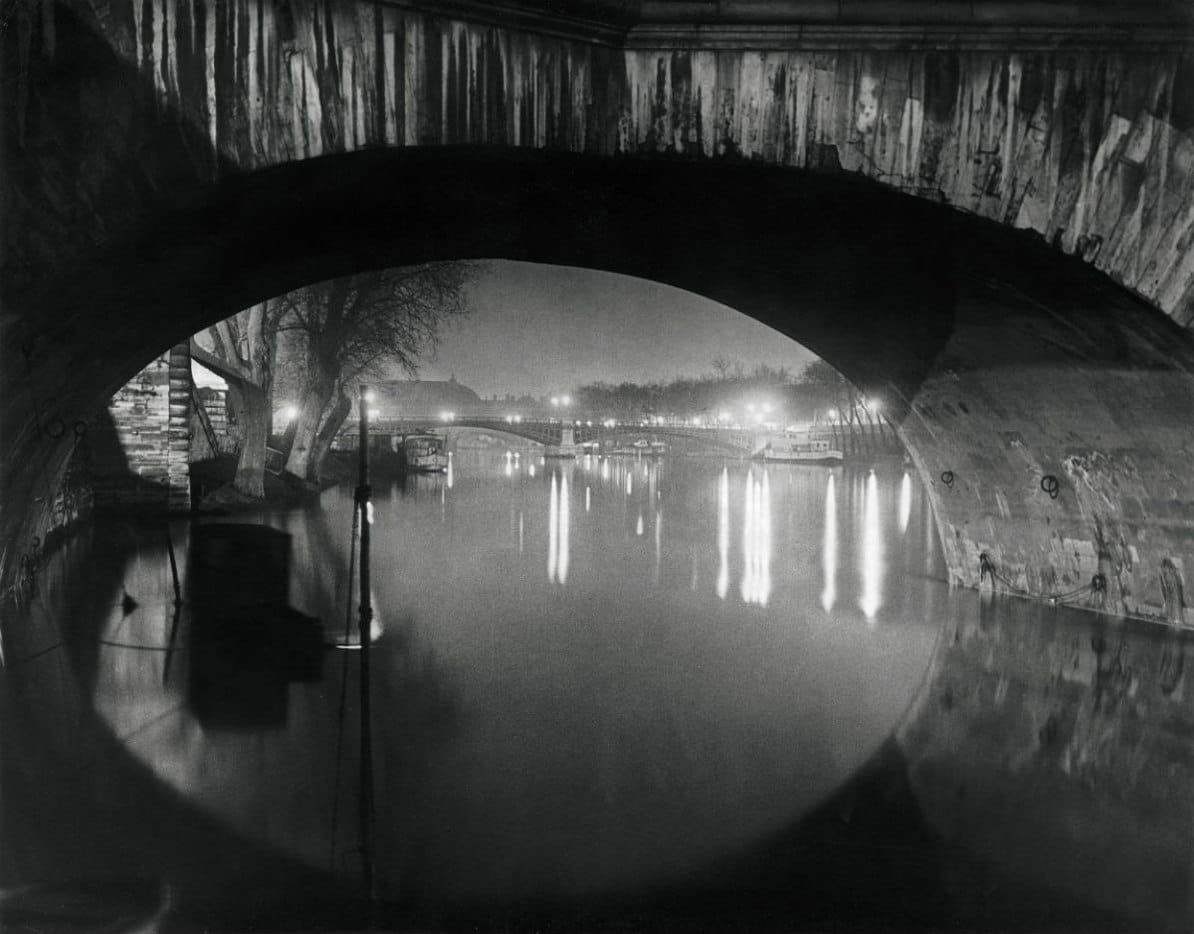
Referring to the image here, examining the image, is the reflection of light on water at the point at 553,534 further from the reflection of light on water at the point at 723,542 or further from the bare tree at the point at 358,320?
the bare tree at the point at 358,320

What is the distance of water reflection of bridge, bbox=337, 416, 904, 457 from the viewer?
2621 inches

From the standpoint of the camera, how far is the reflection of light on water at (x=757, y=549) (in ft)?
46.5

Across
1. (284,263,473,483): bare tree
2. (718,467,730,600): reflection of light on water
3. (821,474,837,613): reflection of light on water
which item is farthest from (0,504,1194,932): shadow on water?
(284,263,473,483): bare tree

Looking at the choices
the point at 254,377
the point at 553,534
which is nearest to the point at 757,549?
the point at 553,534

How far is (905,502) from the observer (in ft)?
107

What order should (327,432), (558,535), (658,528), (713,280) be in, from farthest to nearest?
(327,432) < (658,528) < (558,535) < (713,280)

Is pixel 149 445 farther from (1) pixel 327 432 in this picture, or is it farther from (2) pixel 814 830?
(2) pixel 814 830

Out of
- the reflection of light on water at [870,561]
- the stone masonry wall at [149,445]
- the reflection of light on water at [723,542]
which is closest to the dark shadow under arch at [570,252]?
the reflection of light on water at [870,561]

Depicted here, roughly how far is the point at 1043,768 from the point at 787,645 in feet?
13.0

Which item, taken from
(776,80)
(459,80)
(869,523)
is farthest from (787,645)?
(869,523)

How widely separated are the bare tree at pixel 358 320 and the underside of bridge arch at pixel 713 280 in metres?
16.8

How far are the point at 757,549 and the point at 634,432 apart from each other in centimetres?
5897

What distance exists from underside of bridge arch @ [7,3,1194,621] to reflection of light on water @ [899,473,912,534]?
13.0 metres

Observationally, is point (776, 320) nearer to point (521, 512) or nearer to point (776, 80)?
point (776, 80)
